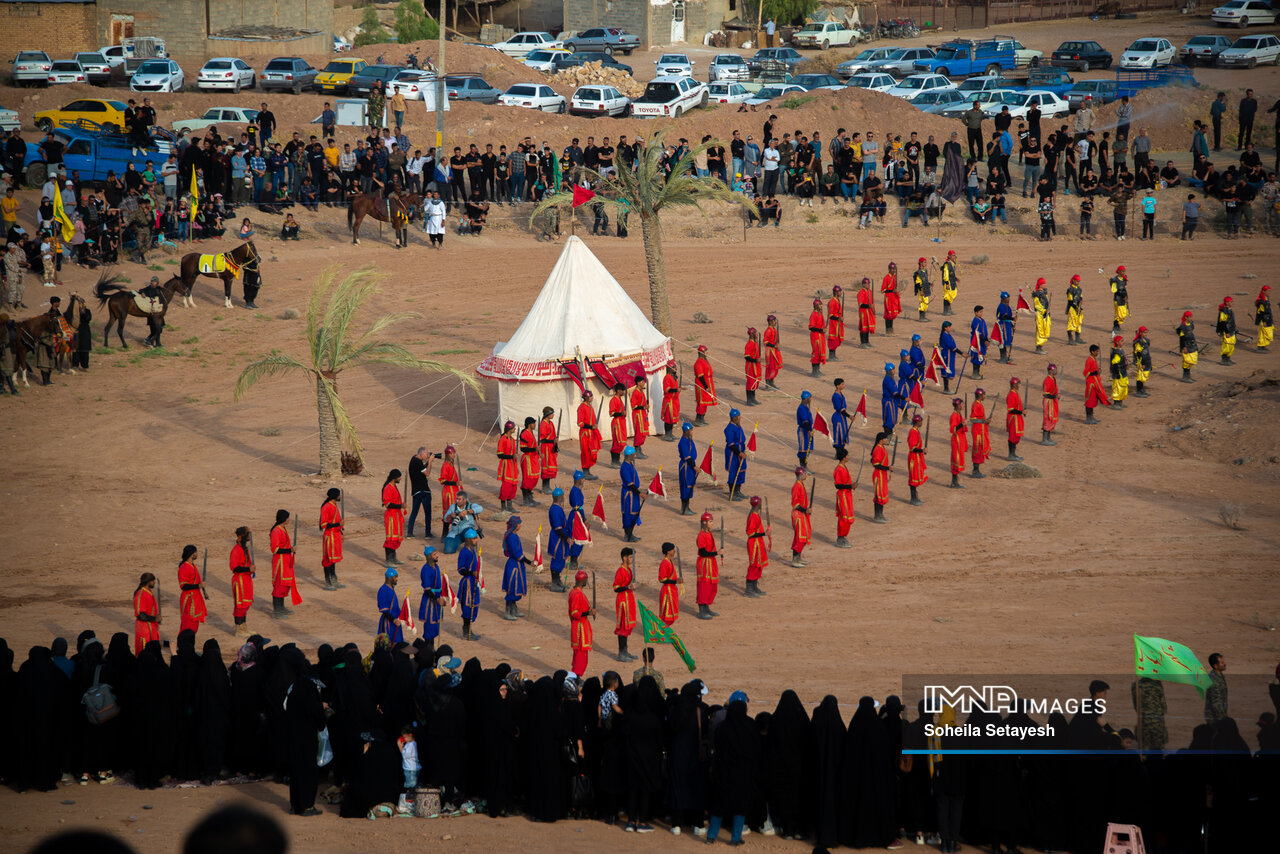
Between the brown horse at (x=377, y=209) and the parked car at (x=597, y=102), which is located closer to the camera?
the brown horse at (x=377, y=209)

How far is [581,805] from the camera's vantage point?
38.1ft

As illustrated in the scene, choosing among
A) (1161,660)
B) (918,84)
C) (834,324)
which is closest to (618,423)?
(834,324)

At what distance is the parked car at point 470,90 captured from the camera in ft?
148

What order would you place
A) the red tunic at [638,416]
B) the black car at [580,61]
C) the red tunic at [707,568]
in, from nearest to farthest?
the red tunic at [707,568] < the red tunic at [638,416] < the black car at [580,61]

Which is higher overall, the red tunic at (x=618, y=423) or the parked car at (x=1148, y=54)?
the parked car at (x=1148, y=54)

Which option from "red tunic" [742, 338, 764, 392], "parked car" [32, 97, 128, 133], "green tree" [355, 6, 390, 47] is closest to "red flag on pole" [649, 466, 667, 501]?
"red tunic" [742, 338, 764, 392]

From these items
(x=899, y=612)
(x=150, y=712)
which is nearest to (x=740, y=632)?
(x=899, y=612)

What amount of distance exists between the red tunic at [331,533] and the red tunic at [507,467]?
3210mm

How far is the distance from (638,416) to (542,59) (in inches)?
1364

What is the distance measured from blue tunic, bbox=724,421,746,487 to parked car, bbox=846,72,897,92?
100ft

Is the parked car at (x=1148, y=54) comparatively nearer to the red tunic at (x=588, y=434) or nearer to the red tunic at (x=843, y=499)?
the red tunic at (x=588, y=434)

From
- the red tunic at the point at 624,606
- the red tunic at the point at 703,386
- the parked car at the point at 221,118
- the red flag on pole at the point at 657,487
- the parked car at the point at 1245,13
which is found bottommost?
the red tunic at the point at 624,606

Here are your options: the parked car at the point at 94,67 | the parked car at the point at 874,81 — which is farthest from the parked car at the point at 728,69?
the parked car at the point at 94,67

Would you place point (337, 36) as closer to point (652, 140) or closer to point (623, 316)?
point (652, 140)
